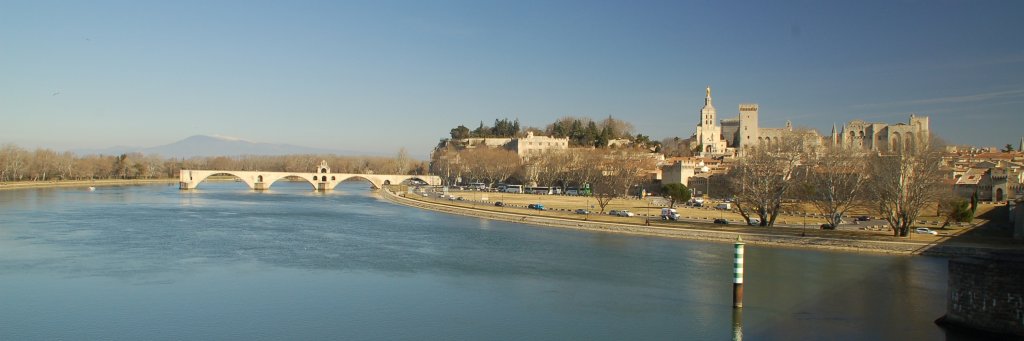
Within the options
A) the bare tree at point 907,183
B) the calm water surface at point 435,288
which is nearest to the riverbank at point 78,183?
the calm water surface at point 435,288

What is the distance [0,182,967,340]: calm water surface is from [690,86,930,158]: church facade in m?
47.1

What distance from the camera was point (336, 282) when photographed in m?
17.8

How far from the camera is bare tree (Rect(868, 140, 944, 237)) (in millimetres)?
24125

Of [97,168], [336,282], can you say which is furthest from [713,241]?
[97,168]

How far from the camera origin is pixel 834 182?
2917cm

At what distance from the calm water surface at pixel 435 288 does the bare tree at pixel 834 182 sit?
5.60 m

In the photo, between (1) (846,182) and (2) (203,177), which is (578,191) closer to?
(1) (846,182)

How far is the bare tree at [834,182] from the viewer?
28.4 metres

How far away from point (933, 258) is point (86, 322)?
22.1 meters

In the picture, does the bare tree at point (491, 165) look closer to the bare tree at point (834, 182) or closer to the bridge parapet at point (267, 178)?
the bridge parapet at point (267, 178)

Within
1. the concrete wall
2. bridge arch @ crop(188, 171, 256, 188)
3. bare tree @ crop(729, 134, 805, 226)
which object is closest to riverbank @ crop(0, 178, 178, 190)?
bridge arch @ crop(188, 171, 256, 188)

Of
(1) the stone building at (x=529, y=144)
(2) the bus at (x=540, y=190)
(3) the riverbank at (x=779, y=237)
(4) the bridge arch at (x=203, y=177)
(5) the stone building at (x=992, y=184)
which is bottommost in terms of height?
(3) the riverbank at (x=779, y=237)

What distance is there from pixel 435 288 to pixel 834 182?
742 inches

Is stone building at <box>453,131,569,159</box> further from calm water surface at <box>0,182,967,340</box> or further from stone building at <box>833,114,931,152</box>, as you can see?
calm water surface at <box>0,182,967,340</box>
